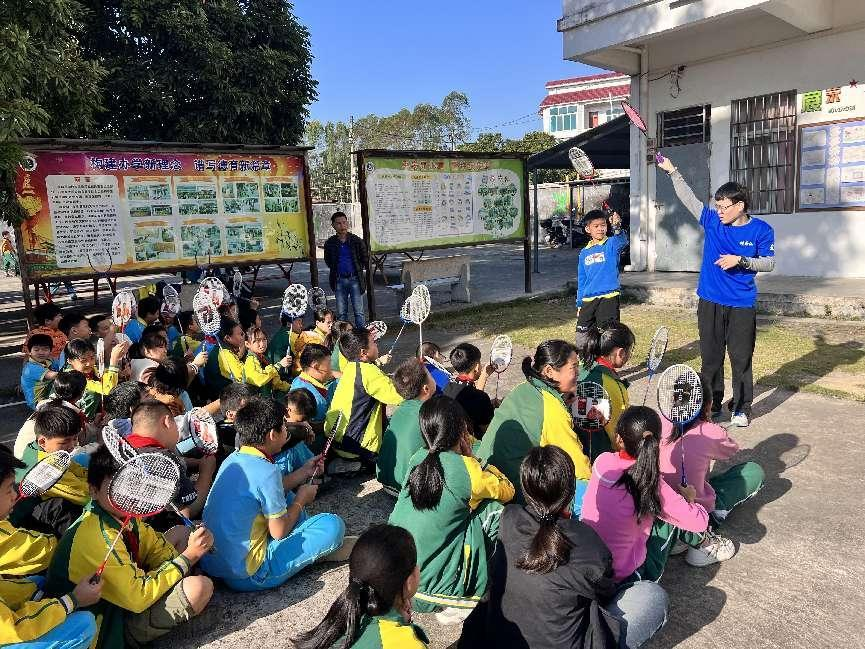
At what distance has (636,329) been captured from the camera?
8.73 metres

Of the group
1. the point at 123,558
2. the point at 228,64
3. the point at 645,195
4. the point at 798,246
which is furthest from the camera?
the point at 228,64

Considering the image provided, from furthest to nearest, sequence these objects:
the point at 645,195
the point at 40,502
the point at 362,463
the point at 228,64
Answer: the point at 228,64, the point at 645,195, the point at 362,463, the point at 40,502

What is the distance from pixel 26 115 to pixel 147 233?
7.27 feet

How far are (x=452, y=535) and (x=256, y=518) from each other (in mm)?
906

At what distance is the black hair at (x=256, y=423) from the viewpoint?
299 cm

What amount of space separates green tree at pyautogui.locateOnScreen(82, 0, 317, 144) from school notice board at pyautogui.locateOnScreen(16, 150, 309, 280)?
5.80 metres

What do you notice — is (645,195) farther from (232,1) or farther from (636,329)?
(232,1)

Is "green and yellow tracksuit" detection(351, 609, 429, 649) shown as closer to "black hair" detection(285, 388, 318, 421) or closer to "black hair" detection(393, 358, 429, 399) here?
"black hair" detection(393, 358, 429, 399)

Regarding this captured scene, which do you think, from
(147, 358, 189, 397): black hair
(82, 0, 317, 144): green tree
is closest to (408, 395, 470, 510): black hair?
(147, 358, 189, 397): black hair

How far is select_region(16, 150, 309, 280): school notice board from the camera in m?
6.99

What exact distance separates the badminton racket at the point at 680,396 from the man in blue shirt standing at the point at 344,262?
597cm

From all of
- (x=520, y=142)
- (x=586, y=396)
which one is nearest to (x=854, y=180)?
(x=586, y=396)

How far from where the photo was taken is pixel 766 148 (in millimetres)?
10594

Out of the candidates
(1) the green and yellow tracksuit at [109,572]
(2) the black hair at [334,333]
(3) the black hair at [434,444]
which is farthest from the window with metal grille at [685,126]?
(1) the green and yellow tracksuit at [109,572]
